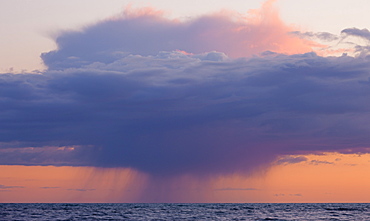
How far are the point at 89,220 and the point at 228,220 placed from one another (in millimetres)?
25495

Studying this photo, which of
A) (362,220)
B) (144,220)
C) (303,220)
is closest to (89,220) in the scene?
(144,220)

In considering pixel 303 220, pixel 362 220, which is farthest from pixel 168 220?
pixel 362 220

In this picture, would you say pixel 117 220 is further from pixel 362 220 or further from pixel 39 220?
pixel 362 220

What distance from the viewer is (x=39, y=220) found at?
288ft

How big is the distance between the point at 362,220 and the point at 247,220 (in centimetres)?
2140

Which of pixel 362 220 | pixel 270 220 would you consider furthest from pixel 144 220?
pixel 362 220

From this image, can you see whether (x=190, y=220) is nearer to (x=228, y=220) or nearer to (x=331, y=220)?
(x=228, y=220)

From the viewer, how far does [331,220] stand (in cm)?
9188

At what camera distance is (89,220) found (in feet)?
Answer: 291

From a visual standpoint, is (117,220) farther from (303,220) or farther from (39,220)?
(303,220)

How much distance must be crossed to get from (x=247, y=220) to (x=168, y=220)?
47.5 feet

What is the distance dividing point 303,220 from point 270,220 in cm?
679

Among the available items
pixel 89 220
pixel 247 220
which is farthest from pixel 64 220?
pixel 247 220

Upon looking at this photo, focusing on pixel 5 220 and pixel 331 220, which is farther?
pixel 331 220
